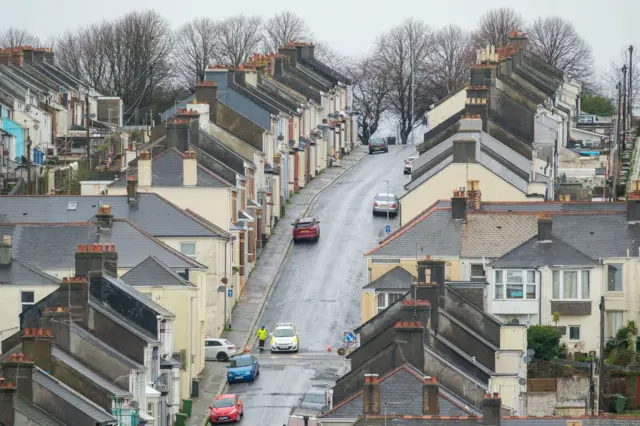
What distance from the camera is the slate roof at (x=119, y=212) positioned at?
108688 mm

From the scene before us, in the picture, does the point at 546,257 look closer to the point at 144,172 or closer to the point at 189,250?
the point at 189,250

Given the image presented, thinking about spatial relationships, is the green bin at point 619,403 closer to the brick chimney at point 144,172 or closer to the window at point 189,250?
the window at point 189,250

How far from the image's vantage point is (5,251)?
97625mm

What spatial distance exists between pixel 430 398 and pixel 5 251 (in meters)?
28.0

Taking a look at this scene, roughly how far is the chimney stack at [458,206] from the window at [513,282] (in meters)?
5.31

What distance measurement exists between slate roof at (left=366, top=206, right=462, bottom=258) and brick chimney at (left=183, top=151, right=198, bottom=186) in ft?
41.1

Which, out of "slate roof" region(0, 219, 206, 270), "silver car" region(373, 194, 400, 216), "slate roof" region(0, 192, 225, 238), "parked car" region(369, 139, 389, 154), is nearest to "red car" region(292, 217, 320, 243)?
"silver car" region(373, 194, 400, 216)

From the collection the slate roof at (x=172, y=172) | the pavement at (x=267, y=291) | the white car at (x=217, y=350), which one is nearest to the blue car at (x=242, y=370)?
the pavement at (x=267, y=291)

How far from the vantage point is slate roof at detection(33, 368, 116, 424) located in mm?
74688

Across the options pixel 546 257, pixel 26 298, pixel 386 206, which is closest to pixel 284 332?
pixel 546 257

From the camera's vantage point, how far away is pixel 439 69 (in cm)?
19425

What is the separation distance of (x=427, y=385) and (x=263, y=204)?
2140 inches

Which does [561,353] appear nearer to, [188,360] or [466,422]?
[188,360]

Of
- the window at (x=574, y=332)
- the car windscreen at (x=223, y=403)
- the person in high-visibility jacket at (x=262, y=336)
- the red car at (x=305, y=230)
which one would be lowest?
the car windscreen at (x=223, y=403)
